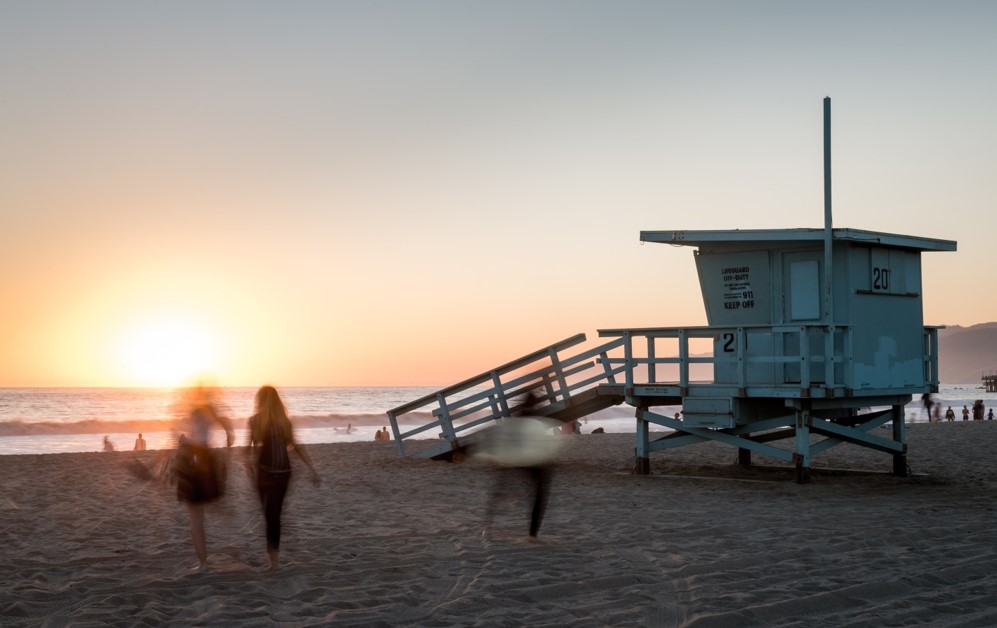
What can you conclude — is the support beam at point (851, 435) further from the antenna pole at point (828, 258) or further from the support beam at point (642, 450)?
the support beam at point (642, 450)

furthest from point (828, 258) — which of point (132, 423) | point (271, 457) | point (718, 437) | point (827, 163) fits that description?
point (132, 423)

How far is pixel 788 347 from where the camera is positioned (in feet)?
53.1

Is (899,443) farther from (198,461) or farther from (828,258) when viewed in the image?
(198,461)

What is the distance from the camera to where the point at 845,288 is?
15.5 meters

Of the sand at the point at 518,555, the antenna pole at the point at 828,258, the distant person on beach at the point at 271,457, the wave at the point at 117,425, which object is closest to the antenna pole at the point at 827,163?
the antenna pole at the point at 828,258

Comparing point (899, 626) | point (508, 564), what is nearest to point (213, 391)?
point (508, 564)

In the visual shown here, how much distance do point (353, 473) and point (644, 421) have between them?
17.1 ft

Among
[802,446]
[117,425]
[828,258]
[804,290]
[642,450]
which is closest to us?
[828,258]

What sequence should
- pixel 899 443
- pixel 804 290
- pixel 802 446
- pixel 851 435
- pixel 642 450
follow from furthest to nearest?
pixel 642 450 → pixel 899 443 → pixel 851 435 → pixel 804 290 → pixel 802 446

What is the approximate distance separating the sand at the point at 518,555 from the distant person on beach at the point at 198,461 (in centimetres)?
50

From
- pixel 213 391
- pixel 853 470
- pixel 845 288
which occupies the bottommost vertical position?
pixel 853 470

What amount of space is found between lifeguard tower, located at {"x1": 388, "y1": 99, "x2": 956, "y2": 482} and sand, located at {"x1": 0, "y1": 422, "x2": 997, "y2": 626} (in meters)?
1.01

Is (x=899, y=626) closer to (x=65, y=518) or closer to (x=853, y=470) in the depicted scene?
(x=65, y=518)

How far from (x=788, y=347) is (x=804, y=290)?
0.98 meters
